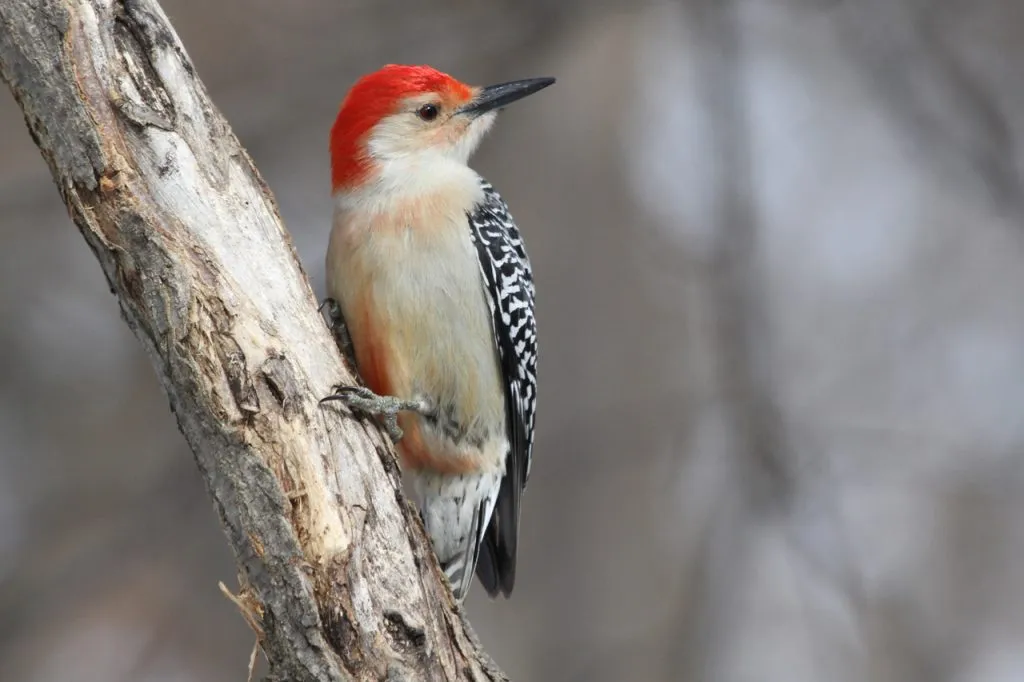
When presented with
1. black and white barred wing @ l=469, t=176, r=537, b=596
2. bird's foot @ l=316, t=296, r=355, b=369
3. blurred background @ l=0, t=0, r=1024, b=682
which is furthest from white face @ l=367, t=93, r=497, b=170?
blurred background @ l=0, t=0, r=1024, b=682

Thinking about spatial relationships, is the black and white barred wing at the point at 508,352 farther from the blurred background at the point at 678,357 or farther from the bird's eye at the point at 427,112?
the blurred background at the point at 678,357

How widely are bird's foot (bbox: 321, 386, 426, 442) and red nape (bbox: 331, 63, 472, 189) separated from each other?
118cm

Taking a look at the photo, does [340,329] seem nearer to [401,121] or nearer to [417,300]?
[417,300]

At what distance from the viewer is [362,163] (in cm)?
481

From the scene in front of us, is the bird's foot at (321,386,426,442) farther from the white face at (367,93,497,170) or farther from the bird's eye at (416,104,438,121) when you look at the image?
the bird's eye at (416,104,438,121)

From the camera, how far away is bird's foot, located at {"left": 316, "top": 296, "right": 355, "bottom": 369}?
15.0ft

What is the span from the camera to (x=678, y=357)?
342 inches

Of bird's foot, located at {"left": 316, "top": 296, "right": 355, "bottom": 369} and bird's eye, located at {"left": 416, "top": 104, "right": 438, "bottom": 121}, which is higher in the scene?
bird's eye, located at {"left": 416, "top": 104, "right": 438, "bottom": 121}

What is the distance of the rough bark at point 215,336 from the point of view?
316cm

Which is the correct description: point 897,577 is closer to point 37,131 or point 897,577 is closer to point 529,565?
point 529,565

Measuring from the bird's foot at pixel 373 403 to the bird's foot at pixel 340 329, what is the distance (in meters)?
0.41

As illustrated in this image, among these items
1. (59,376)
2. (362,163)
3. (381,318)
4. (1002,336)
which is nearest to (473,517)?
(381,318)

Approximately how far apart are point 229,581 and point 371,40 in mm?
3572

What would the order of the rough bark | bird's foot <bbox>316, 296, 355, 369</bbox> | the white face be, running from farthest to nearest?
the white face < bird's foot <bbox>316, 296, 355, 369</bbox> < the rough bark
